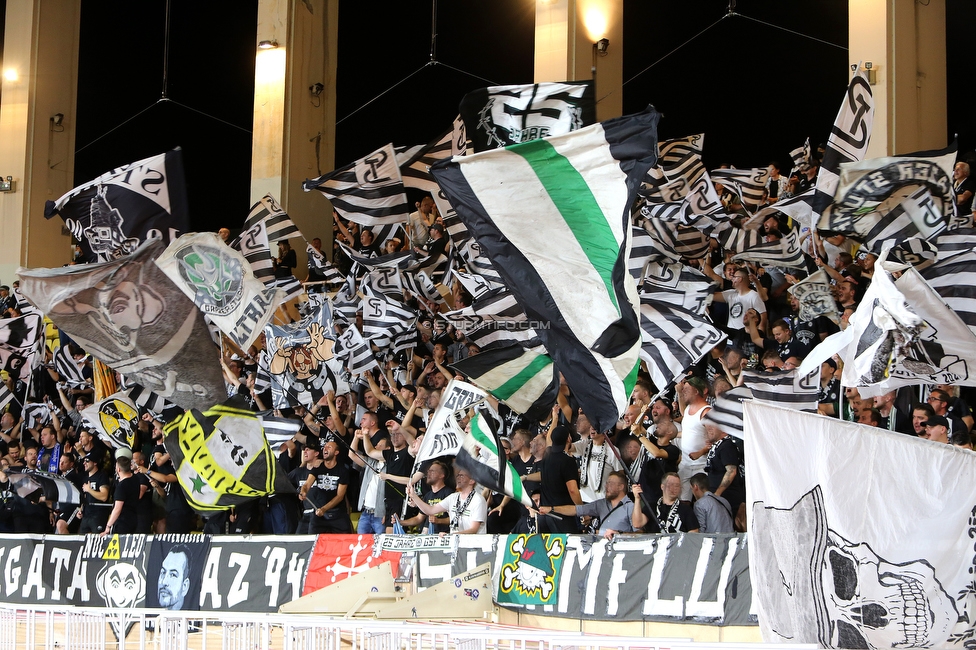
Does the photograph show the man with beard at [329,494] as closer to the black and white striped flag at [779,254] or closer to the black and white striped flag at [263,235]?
the black and white striped flag at [263,235]

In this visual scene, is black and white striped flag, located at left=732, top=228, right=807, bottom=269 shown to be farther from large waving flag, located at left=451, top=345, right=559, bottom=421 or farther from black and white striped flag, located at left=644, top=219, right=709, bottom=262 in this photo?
large waving flag, located at left=451, top=345, right=559, bottom=421

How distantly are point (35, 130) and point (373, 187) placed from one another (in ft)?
44.9

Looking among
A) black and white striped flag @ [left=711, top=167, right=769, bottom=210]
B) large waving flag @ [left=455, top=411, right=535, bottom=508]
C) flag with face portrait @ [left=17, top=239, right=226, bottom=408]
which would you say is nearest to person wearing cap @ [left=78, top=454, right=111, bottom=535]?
flag with face portrait @ [left=17, top=239, right=226, bottom=408]

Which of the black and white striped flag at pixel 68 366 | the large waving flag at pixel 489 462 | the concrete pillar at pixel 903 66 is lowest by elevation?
the large waving flag at pixel 489 462

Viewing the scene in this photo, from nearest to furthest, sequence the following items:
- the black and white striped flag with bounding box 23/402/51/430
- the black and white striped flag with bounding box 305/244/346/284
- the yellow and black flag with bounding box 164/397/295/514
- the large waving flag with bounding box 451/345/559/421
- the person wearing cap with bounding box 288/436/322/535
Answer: the large waving flag with bounding box 451/345/559/421
the yellow and black flag with bounding box 164/397/295/514
the person wearing cap with bounding box 288/436/322/535
the black and white striped flag with bounding box 305/244/346/284
the black and white striped flag with bounding box 23/402/51/430

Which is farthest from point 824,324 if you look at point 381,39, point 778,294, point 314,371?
point 381,39

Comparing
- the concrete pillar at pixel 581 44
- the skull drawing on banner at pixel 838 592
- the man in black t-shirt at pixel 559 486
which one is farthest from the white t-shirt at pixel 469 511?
the concrete pillar at pixel 581 44

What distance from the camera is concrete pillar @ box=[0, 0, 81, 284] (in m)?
26.8

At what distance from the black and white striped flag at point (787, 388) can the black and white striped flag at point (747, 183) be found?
5687mm

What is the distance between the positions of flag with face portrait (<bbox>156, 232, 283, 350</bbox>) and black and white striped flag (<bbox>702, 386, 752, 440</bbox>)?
481 centimetres

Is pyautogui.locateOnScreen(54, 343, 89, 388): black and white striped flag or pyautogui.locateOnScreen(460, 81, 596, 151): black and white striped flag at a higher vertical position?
pyautogui.locateOnScreen(460, 81, 596, 151): black and white striped flag

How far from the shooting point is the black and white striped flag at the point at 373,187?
16547mm

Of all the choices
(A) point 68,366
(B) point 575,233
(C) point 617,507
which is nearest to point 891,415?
(C) point 617,507

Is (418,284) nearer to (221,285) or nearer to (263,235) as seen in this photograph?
(263,235)
